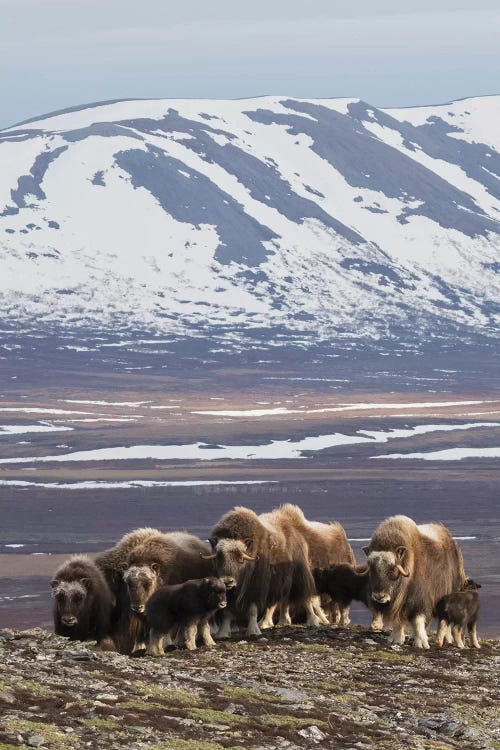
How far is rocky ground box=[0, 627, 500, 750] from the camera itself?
13.1 m

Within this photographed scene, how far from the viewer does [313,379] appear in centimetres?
18188

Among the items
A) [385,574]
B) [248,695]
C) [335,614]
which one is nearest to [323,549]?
[335,614]

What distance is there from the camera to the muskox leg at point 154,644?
1864cm

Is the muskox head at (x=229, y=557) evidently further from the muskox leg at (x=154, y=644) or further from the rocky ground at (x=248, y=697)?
the muskox leg at (x=154, y=644)

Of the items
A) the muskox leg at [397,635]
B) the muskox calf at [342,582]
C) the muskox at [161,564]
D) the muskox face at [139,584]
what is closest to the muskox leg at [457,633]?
the muskox leg at [397,635]

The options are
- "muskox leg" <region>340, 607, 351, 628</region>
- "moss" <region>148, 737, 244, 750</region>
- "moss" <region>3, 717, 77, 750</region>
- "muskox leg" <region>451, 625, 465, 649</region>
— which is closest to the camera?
"moss" <region>3, 717, 77, 750</region>

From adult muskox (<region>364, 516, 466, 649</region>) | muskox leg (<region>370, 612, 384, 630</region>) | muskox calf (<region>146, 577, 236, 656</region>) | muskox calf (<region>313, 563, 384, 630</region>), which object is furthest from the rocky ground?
muskox calf (<region>313, 563, 384, 630</region>)

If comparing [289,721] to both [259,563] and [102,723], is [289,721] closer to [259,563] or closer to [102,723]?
[102,723]

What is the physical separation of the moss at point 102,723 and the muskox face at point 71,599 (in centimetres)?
576

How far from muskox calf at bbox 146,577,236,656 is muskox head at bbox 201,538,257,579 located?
4.44 feet

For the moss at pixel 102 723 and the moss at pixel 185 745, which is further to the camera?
the moss at pixel 102 723

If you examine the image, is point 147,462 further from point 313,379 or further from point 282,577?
point 282,577

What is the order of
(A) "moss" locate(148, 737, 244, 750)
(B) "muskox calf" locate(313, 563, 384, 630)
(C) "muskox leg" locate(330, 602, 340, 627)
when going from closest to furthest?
1. (A) "moss" locate(148, 737, 244, 750)
2. (B) "muskox calf" locate(313, 563, 384, 630)
3. (C) "muskox leg" locate(330, 602, 340, 627)

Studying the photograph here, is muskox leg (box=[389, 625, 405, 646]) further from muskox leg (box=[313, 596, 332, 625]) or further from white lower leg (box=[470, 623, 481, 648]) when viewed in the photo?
muskox leg (box=[313, 596, 332, 625])
